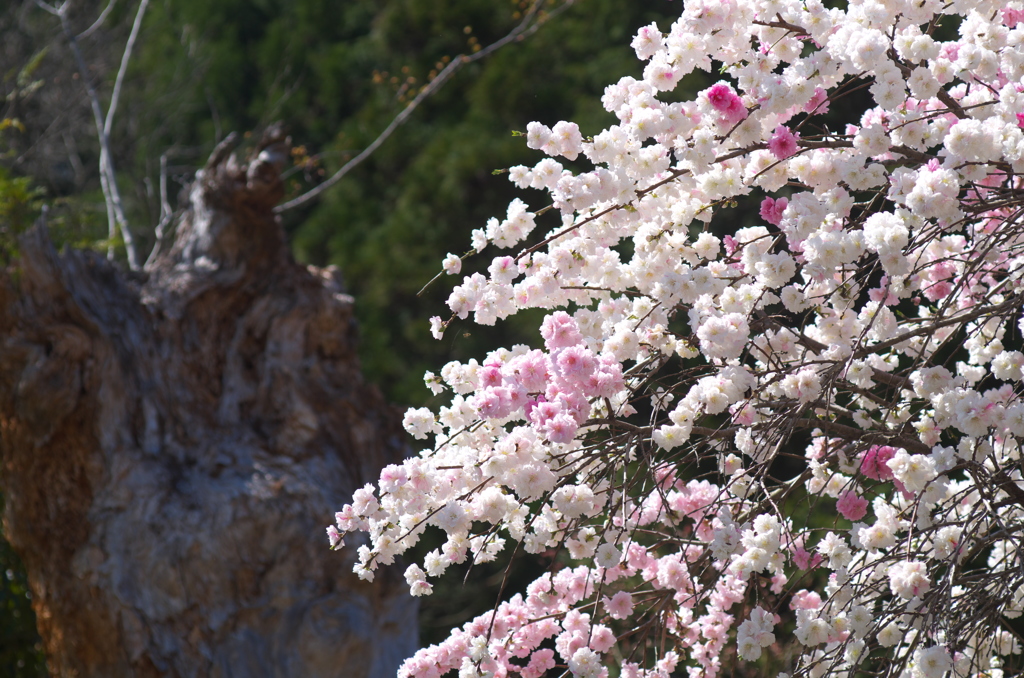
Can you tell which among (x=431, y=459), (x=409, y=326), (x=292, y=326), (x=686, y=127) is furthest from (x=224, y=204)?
(x=409, y=326)

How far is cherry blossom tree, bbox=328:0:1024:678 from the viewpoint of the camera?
1.62 m

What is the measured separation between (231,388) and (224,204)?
2.19ft

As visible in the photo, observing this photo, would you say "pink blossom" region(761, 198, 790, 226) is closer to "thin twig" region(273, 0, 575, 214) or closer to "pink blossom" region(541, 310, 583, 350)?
"pink blossom" region(541, 310, 583, 350)

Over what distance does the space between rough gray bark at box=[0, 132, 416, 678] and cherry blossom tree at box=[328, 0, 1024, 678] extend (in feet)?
3.45

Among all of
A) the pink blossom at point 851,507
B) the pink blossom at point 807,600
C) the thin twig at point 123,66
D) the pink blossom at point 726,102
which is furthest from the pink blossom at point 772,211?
the thin twig at point 123,66

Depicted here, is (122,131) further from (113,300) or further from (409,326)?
(113,300)

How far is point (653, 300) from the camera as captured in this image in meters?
1.96

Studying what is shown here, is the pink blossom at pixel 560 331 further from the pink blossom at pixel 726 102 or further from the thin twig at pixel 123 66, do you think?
the thin twig at pixel 123 66

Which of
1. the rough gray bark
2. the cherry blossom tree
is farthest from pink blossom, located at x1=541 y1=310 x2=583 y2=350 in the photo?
the rough gray bark

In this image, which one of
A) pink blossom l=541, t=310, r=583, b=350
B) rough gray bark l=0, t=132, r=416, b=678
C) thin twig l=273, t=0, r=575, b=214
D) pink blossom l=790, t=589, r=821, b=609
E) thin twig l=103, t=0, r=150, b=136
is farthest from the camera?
thin twig l=103, t=0, r=150, b=136

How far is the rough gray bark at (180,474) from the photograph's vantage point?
2758 millimetres

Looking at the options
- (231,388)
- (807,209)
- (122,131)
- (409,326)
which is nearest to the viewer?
(807,209)

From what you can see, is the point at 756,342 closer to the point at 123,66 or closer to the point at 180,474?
the point at 180,474

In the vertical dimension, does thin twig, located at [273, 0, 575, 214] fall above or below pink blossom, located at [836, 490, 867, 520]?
above
